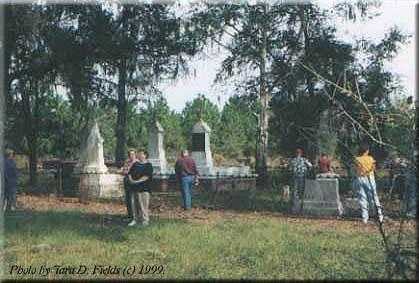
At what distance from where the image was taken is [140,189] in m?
13.1

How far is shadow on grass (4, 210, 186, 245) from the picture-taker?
11.6 metres

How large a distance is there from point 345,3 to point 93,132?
12108mm

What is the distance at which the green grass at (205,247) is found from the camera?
8.33m

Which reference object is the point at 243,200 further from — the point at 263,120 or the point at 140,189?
the point at 263,120

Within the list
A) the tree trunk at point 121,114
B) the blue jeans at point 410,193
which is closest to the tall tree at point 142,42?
the tree trunk at point 121,114

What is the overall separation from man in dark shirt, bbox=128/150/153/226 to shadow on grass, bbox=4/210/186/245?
0.97ft

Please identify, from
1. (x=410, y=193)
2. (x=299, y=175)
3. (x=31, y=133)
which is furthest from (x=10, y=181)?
(x=410, y=193)

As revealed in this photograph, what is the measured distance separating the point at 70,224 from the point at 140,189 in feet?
A: 5.38

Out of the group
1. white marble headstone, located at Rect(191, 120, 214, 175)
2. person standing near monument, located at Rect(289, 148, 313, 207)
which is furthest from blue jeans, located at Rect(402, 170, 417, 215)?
white marble headstone, located at Rect(191, 120, 214, 175)

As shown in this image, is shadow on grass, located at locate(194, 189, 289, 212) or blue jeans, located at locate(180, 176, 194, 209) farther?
shadow on grass, located at locate(194, 189, 289, 212)

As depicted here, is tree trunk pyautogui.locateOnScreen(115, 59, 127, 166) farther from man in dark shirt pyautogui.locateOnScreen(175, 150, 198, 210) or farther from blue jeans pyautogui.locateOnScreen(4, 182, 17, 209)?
blue jeans pyautogui.locateOnScreen(4, 182, 17, 209)

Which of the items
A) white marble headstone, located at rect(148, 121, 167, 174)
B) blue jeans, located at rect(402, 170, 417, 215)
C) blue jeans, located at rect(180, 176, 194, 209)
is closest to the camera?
blue jeans, located at rect(402, 170, 417, 215)

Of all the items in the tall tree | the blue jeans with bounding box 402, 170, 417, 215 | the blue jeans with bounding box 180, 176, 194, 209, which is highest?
the tall tree

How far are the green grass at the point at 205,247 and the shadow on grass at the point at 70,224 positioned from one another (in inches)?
0.8
